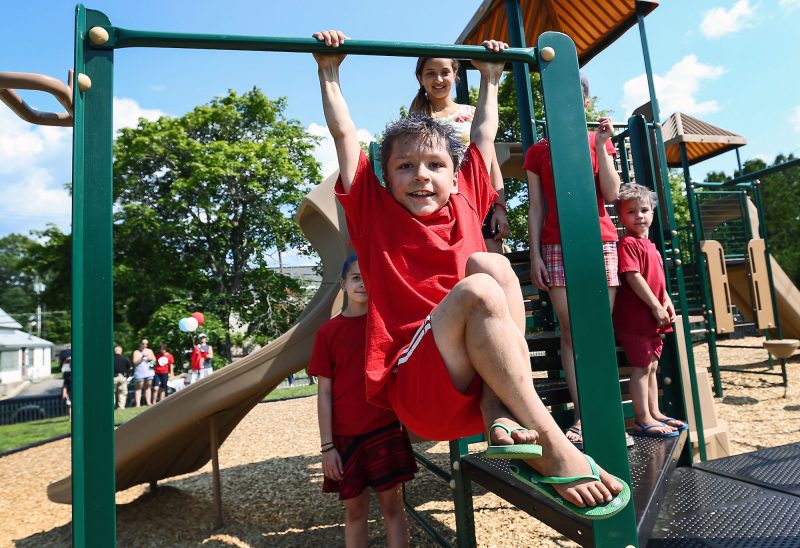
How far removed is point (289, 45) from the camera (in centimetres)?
130

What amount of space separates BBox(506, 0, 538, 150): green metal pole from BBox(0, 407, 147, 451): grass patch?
19.6 ft

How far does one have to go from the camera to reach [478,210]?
1.72m

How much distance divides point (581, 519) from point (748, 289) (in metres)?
8.63

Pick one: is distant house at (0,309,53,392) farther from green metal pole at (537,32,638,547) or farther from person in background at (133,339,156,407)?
green metal pole at (537,32,638,547)

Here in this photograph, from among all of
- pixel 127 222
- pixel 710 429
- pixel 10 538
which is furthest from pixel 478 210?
pixel 127 222

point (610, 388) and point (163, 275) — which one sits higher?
point (163, 275)

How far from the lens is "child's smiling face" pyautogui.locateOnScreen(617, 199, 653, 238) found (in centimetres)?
279

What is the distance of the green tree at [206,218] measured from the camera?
57.5 feet

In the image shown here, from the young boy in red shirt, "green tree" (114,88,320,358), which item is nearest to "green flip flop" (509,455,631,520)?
the young boy in red shirt

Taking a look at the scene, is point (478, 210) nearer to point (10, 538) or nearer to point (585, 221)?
point (585, 221)

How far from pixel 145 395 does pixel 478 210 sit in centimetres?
1226

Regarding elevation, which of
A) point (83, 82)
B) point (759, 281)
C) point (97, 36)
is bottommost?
point (759, 281)

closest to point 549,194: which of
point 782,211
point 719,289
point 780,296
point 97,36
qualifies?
point 97,36

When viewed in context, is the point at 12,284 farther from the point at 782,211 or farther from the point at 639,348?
the point at 639,348
